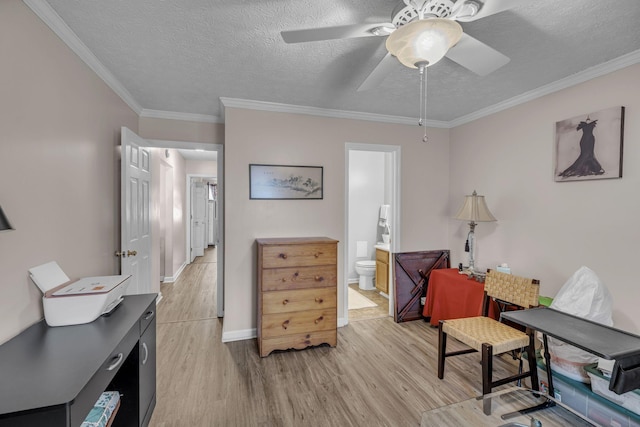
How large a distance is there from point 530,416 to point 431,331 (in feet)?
6.19

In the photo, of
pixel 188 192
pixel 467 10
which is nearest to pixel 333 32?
pixel 467 10

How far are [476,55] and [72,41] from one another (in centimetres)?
244

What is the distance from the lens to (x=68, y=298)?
4.94 ft

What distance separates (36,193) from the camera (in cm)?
159

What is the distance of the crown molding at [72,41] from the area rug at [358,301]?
3572 mm

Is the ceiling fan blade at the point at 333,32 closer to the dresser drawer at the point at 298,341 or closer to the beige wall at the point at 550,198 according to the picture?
the beige wall at the point at 550,198

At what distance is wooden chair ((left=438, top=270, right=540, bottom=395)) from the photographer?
203cm

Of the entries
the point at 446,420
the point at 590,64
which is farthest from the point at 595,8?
the point at 446,420

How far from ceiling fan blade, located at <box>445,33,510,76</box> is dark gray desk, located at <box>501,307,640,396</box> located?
148cm

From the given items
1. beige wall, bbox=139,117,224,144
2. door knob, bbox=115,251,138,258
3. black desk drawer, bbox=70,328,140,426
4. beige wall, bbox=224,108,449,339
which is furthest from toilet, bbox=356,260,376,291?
black desk drawer, bbox=70,328,140,426

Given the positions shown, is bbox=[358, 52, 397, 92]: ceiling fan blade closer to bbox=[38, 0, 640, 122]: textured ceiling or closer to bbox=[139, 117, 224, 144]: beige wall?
bbox=[38, 0, 640, 122]: textured ceiling

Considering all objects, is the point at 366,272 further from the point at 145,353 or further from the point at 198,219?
the point at 198,219

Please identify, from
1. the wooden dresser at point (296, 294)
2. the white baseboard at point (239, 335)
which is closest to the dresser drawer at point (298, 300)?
the wooden dresser at point (296, 294)

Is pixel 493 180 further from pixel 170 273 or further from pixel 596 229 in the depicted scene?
pixel 170 273
